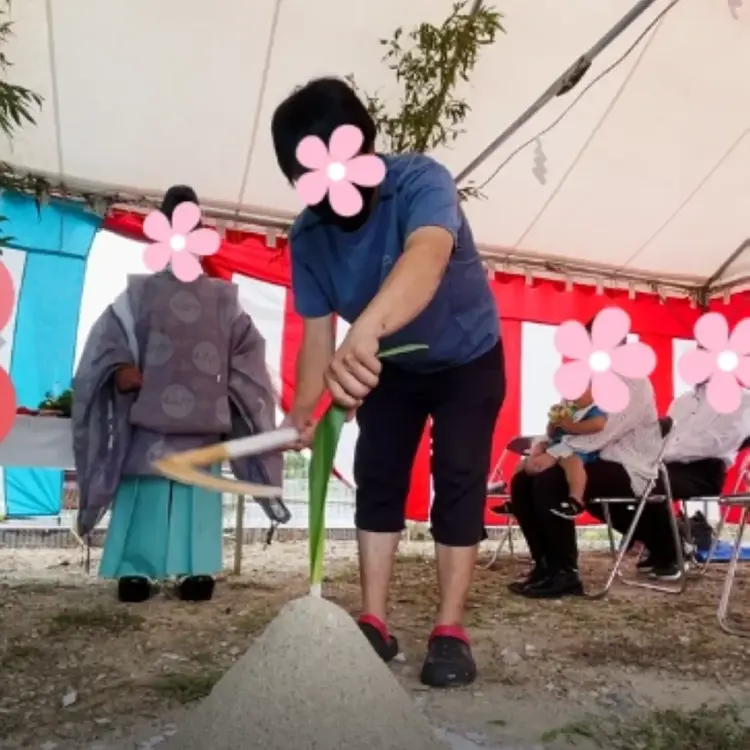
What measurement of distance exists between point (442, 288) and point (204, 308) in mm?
1205

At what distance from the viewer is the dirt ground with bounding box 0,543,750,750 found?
3.78 feet

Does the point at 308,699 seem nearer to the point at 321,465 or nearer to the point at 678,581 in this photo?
the point at 321,465

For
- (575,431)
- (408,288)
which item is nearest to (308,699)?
(408,288)

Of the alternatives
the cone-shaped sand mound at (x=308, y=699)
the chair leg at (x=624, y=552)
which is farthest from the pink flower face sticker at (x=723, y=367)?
the cone-shaped sand mound at (x=308, y=699)

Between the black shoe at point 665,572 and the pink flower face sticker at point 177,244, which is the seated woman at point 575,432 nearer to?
the black shoe at point 665,572

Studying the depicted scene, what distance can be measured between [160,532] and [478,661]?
1094 millimetres

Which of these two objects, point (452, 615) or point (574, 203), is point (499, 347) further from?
point (574, 203)

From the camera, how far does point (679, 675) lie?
156cm

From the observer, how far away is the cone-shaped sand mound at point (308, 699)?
30.3 inches

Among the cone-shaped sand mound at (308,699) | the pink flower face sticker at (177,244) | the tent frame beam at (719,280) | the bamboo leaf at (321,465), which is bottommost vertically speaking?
the cone-shaped sand mound at (308,699)

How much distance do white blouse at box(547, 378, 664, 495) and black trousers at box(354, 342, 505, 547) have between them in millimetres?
1350

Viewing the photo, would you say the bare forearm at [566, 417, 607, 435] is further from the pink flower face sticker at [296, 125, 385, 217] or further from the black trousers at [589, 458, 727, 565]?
the pink flower face sticker at [296, 125, 385, 217]

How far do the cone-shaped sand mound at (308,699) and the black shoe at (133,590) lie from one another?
155 centimetres

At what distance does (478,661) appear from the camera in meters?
1.60
